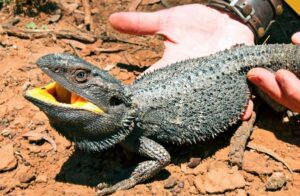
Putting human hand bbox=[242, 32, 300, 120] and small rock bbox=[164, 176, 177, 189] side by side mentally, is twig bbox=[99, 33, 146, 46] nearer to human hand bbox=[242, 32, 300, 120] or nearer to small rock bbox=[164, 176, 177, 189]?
human hand bbox=[242, 32, 300, 120]

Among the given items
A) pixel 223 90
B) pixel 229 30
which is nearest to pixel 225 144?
pixel 223 90

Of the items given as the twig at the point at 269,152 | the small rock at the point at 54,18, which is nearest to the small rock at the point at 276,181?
the twig at the point at 269,152

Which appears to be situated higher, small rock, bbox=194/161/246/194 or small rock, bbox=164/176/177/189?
small rock, bbox=194/161/246/194

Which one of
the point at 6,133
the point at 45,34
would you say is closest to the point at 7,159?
the point at 6,133

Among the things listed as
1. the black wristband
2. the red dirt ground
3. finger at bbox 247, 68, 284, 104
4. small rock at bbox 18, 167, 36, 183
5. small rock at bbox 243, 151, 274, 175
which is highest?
the black wristband

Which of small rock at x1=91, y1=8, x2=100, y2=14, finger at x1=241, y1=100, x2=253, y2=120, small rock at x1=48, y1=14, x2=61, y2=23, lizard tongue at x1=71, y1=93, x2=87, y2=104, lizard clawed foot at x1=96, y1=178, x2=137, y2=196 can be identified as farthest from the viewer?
small rock at x1=91, y1=8, x2=100, y2=14

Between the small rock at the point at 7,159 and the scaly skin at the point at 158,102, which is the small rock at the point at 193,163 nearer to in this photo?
the scaly skin at the point at 158,102

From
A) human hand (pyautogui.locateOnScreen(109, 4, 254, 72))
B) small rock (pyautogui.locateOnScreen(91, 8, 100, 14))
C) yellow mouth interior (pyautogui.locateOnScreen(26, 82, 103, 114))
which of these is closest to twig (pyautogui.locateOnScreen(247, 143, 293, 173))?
human hand (pyautogui.locateOnScreen(109, 4, 254, 72))
